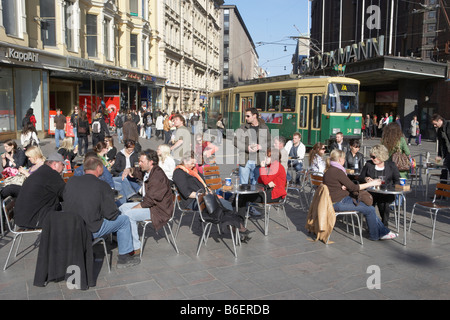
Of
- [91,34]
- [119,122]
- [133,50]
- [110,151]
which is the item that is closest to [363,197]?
[110,151]

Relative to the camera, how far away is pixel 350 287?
4609 millimetres

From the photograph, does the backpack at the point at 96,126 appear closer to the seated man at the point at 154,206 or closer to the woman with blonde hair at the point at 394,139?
the seated man at the point at 154,206

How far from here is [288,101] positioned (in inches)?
728

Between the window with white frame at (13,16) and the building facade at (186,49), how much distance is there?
20.6 m

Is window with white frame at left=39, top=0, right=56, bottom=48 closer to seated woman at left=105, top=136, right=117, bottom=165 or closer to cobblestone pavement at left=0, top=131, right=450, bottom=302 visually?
seated woman at left=105, top=136, right=117, bottom=165

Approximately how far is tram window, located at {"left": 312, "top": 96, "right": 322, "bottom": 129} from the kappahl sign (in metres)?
12.8

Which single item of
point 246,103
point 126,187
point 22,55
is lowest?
point 126,187

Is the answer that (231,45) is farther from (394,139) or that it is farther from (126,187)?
(126,187)

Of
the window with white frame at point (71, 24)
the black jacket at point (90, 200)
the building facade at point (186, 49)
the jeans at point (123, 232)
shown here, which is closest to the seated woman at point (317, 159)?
the jeans at point (123, 232)

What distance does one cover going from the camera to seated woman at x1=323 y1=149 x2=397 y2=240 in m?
6.23

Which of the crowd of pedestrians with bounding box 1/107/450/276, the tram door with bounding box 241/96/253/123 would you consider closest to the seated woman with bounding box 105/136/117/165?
the crowd of pedestrians with bounding box 1/107/450/276

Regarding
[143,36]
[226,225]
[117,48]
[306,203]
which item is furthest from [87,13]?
Result: [226,225]

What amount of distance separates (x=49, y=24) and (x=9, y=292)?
19722mm

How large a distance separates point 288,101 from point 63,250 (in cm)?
1516
